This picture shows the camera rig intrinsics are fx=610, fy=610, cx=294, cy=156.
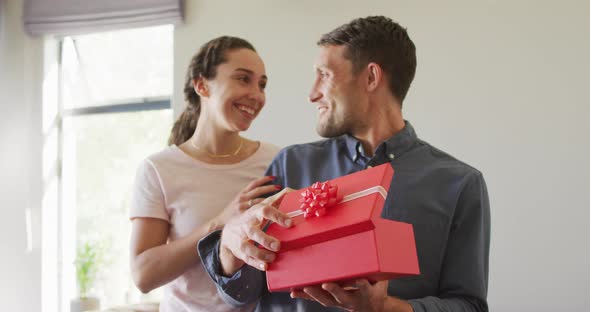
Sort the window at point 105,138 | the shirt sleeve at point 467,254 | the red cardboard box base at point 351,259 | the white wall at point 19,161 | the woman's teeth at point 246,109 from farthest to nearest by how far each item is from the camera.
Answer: the window at point 105,138 → the white wall at point 19,161 → the woman's teeth at point 246,109 → the shirt sleeve at point 467,254 → the red cardboard box base at point 351,259

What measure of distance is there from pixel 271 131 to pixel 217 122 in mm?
1596

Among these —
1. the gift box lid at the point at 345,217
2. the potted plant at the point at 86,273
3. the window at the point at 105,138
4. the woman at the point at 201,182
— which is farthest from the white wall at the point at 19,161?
the gift box lid at the point at 345,217

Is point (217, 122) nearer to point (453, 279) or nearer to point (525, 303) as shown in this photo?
point (453, 279)

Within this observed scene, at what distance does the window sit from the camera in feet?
13.4

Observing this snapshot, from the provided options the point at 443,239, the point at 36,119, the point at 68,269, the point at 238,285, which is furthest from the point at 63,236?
the point at 443,239

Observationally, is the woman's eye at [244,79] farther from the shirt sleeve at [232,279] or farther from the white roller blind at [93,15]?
the white roller blind at [93,15]

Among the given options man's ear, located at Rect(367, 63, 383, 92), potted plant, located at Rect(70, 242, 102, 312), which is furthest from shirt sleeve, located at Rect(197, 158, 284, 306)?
potted plant, located at Rect(70, 242, 102, 312)

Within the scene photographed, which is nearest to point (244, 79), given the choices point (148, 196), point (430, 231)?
point (148, 196)

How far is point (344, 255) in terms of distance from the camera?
995mm

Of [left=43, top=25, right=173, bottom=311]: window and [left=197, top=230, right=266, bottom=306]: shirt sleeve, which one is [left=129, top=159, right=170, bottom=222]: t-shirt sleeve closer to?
[left=197, top=230, right=266, bottom=306]: shirt sleeve

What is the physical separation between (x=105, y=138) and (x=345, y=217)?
3.52 m

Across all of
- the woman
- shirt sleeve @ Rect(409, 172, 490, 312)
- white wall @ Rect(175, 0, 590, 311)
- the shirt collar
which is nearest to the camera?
shirt sleeve @ Rect(409, 172, 490, 312)

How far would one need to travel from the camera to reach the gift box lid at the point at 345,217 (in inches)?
38.8

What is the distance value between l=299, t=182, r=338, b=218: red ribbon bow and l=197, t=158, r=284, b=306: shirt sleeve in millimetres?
319
